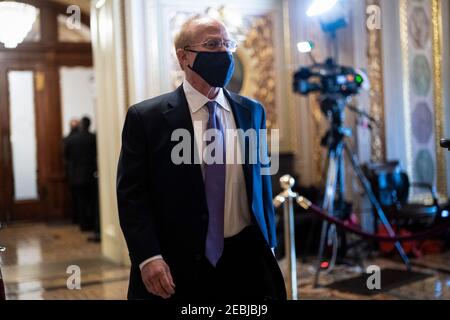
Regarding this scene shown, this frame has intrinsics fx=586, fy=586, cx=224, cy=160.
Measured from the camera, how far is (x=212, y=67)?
1.87m

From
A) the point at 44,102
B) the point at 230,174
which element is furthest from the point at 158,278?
the point at 44,102

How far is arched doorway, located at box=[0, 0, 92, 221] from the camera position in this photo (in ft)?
26.3

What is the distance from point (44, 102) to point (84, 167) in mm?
1992

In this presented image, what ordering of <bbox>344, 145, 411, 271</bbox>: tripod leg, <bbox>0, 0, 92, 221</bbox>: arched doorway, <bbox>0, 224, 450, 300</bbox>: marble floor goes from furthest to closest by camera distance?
<bbox>0, 0, 92, 221</bbox>: arched doorway → <bbox>344, 145, 411, 271</bbox>: tripod leg → <bbox>0, 224, 450, 300</bbox>: marble floor

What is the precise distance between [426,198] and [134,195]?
12.5 ft

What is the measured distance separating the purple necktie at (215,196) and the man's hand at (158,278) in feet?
0.50

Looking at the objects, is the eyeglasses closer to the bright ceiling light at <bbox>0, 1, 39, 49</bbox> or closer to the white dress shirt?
the white dress shirt

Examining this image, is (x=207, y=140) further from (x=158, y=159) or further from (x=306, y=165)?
(x=306, y=165)

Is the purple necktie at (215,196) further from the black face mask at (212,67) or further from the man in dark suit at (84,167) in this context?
the man in dark suit at (84,167)

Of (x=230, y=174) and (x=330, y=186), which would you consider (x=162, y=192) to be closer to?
(x=230, y=174)

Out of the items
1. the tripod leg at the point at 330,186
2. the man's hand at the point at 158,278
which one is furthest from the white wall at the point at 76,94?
the man's hand at the point at 158,278

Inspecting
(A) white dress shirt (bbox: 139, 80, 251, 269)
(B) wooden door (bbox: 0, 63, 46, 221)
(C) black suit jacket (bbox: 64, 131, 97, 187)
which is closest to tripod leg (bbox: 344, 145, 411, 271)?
(A) white dress shirt (bbox: 139, 80, 251, 269)
